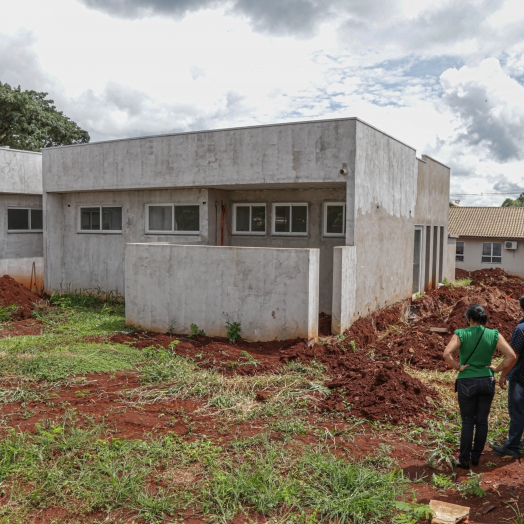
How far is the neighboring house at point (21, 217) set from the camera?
16422 millimetres

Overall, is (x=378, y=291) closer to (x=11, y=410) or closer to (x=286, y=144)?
(x=286, y=144)

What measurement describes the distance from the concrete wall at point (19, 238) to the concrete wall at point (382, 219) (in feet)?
37.6

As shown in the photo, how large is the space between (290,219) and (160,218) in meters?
3.80

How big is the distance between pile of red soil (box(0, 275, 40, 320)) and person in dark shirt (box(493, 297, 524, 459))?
11733 millimetres

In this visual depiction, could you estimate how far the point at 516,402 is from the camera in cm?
552

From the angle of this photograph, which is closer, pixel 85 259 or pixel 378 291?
pixel 378 291

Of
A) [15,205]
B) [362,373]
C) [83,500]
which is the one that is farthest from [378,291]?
[15,205]

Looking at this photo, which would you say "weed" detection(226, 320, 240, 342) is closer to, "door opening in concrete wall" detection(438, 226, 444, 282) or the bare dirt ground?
the bare dirt ground

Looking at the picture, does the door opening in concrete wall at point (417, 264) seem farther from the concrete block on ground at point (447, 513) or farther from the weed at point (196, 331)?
the concrete block on ground at point (447, 513)

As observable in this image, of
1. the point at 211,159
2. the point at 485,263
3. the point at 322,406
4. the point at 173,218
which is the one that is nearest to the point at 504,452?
the point at 322,406

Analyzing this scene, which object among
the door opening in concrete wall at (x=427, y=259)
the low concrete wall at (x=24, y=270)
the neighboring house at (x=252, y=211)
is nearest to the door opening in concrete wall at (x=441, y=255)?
the neighboring house at (x=252, y=211)

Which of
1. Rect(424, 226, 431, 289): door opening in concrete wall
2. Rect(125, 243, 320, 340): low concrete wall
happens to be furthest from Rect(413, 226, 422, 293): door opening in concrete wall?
Rect(125, 243, 320, 340): low concrete wall

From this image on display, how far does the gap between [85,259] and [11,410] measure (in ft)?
31.6

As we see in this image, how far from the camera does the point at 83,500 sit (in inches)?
182
